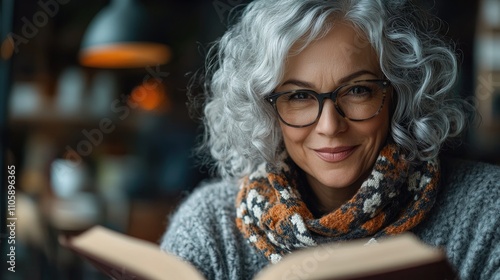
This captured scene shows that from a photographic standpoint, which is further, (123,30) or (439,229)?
(123,30)

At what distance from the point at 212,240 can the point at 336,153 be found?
0.42 m

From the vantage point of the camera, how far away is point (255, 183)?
182 centimetres

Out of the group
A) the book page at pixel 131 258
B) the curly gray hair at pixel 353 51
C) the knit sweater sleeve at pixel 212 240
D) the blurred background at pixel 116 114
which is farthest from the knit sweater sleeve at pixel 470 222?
the blurred background at pixel 116 114

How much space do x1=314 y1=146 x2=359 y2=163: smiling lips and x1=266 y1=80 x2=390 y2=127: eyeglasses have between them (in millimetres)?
73

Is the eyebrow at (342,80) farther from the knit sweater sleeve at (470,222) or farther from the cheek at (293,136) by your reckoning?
the knit sweater sleeve at (470,222)

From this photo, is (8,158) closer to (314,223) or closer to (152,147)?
(314,223)

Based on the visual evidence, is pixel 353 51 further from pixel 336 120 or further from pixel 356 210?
pixel 356 210

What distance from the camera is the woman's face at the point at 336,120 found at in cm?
163

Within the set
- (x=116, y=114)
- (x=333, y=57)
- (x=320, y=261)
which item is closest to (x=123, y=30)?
(x=116, y=114)

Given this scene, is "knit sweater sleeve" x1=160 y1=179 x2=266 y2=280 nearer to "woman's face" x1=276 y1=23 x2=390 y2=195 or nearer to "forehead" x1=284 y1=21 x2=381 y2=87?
"woman's face" x1=276 y1=23 x2=390 y2=195

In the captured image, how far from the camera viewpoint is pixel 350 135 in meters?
1.66

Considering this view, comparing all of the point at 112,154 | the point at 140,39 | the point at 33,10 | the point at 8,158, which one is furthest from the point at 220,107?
the point at 112,154

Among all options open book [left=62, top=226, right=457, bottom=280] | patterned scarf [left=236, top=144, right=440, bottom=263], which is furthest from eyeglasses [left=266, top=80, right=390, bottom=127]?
open book [left=62, top=226, right=457, bottom=280]

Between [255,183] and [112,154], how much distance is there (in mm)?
2153
